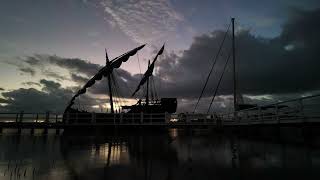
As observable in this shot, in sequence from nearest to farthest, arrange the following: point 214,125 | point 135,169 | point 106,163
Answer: point 135,169 < point 106,163 < point 214,125

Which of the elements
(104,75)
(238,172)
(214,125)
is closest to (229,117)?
(214,125)

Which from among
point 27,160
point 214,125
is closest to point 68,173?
point 27,160

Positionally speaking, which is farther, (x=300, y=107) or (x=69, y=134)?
(x=69, y=134)

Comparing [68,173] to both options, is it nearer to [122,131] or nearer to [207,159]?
[207,159]

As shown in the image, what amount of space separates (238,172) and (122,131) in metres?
23.6

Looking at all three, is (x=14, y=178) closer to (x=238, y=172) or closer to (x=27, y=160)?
(x=27, y=160)

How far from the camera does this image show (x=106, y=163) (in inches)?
509

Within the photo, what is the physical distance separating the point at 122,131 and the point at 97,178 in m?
23.6

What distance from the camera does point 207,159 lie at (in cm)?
1445

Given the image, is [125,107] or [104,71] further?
[125,107]

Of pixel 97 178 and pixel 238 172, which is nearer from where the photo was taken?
pixel 97 178

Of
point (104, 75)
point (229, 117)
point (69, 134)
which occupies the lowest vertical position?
point (69, 134)

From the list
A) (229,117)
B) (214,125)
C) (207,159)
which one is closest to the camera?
(207,159)

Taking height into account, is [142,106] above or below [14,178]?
above
